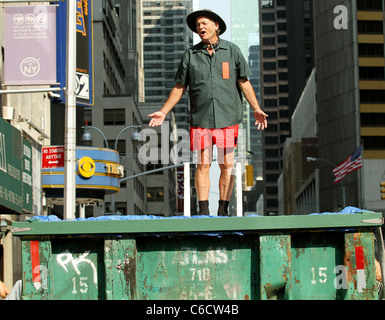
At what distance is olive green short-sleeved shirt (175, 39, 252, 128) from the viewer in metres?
7.32

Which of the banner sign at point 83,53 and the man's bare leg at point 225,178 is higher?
the banner sign at point 83,53

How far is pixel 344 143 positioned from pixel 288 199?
5199cm

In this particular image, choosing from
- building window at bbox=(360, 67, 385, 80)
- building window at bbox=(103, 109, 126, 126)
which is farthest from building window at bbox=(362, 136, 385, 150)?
building window at bbox=(103, 109, 126, 126)

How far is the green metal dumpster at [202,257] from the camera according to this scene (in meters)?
4.45

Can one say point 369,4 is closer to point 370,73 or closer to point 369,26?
point 369,26

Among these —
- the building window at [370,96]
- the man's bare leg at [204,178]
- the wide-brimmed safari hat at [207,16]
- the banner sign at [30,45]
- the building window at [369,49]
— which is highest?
the building window at [369,49]

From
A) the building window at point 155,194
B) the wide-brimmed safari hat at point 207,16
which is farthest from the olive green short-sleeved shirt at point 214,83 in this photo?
the building window at point 155,194

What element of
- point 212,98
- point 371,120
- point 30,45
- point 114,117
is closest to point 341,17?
point 371,120

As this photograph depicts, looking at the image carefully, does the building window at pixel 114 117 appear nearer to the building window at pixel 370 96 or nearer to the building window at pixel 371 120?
the building window at pixel 371 120

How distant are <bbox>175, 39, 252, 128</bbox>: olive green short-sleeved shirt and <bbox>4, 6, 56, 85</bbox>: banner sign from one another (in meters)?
14.8

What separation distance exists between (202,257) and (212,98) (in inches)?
118

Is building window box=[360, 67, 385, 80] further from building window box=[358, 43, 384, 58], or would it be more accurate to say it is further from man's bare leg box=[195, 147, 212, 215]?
man's bare leg box=[195, 147, 212, 215]

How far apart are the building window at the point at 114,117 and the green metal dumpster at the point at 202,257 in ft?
287
